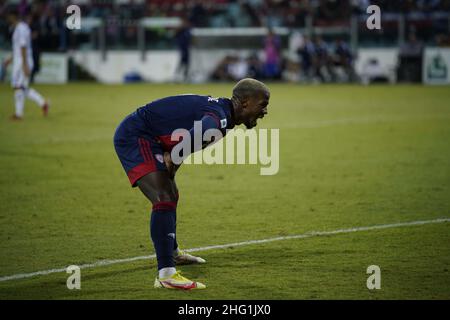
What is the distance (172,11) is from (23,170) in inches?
1103

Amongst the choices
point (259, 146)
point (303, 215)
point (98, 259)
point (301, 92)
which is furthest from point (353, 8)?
point (98, 259)

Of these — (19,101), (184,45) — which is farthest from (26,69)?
(184,45)

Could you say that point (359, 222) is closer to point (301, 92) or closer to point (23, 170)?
point (23, 170)

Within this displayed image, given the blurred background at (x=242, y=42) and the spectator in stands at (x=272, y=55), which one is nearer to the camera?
the blurred background at (x=242, y=42)

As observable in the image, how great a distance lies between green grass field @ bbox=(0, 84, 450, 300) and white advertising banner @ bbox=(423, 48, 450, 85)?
505 inches

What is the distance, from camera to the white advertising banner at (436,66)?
3284 cm

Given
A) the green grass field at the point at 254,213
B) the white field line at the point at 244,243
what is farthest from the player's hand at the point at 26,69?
the white field line at the point at 244,243

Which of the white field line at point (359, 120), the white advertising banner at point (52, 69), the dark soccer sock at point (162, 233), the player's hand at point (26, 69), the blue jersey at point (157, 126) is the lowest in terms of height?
the dark soccer sock at point (162, 233)

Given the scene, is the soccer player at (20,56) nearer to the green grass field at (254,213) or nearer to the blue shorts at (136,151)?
the green grass field at (254,213)

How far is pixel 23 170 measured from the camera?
45.1ft

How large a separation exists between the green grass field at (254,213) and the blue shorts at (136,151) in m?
0.96

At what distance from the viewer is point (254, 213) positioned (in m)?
10.4

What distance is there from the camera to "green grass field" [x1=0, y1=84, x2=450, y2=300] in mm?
7176

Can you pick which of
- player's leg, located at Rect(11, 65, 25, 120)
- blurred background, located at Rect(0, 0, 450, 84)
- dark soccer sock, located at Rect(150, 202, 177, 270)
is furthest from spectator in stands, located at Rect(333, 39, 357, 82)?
dark soccer sock, located at Rect(150, 202, 177, 270)
